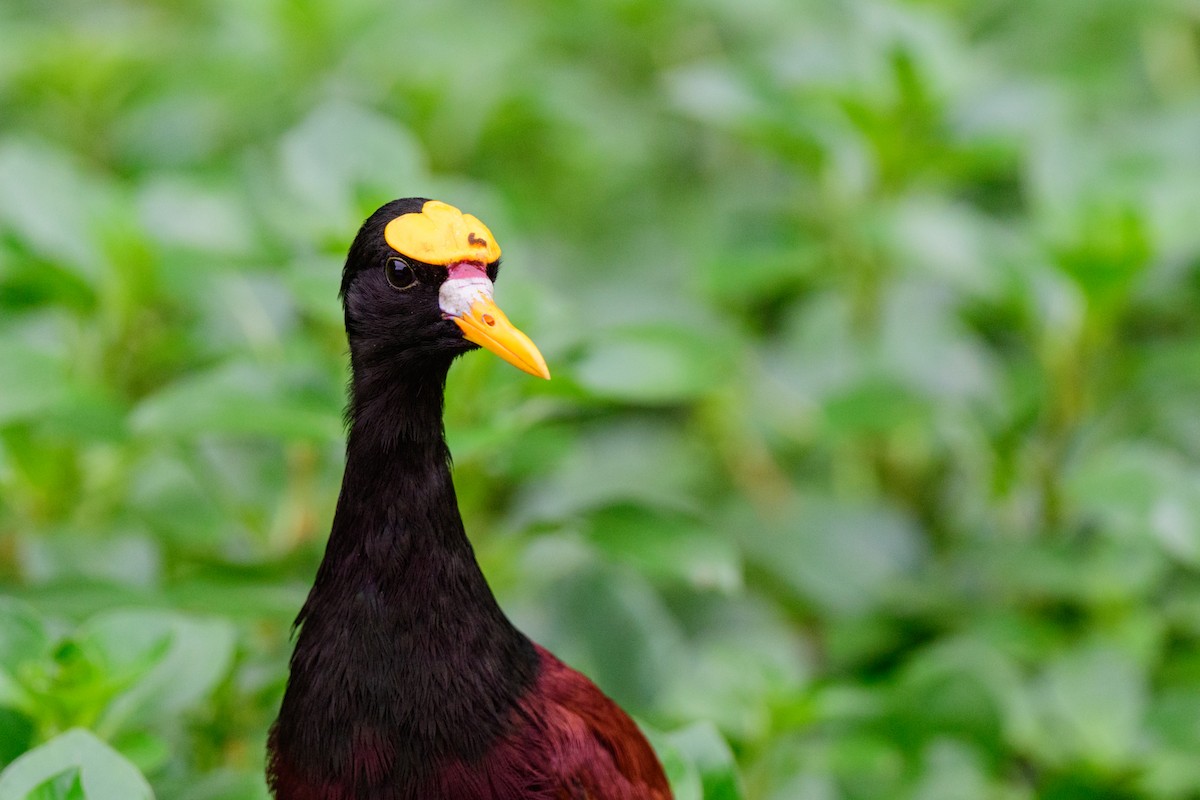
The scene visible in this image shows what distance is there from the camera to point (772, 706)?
5.88ft

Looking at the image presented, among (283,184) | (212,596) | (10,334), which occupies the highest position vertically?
(283,184)

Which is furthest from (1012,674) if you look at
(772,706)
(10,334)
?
(10,334)

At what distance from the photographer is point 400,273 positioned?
1.26 m

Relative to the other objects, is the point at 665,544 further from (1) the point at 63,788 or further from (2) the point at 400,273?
(1) the point at 63,788

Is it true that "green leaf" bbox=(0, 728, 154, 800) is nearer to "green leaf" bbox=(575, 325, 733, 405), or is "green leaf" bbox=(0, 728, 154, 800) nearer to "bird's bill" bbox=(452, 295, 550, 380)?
"bird's bill" bbox=(452, 295, 550, 380)

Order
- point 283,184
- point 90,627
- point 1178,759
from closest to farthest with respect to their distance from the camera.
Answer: point 90,627, point 1178,759, point 283,184

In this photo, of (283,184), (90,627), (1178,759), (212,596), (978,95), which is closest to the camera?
(90,627)

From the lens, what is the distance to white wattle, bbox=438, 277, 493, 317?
1.24m

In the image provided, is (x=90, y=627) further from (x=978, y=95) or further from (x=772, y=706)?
(x=978, y=95)

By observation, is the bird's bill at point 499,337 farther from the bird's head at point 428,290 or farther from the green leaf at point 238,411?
the green leaf at point 238,411

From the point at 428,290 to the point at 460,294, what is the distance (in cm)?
3

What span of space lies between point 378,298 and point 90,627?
0.55 metres

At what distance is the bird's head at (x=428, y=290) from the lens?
1227mm

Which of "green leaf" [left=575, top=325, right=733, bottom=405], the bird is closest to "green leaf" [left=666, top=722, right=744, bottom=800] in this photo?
the bird
